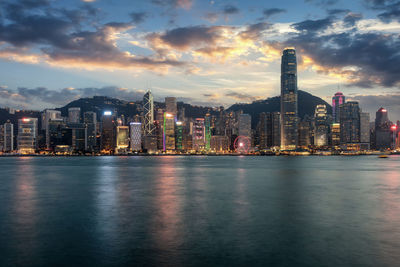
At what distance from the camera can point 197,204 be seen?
48438 mm

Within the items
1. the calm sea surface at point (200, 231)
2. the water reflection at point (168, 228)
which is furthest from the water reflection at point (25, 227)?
the water reflection at point (168, 228)

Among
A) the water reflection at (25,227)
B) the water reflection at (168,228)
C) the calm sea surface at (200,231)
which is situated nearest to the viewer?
the calm sea surface at (200,231)

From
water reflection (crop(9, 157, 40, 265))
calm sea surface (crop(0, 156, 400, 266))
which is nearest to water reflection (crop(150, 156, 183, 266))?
calm sea surface (crop(0, 156, 400, 266))

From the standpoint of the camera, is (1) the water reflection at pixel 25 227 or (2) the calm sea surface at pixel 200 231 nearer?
(2) the calm sea surface at pixel 200 231

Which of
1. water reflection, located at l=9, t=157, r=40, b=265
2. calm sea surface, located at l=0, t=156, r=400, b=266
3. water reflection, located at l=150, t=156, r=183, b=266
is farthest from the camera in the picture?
water reflection, located at l=9, t=157, r=40, b=265

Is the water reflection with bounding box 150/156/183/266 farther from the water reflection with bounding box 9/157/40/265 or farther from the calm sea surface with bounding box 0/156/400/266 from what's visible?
the water reflection with bounding box 9/157/40/265

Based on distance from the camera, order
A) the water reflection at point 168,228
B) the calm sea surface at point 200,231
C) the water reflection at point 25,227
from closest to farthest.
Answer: the calm sea surface at point 200,231 → the water reflection at point 168,228 → the water reflection at point 25,227

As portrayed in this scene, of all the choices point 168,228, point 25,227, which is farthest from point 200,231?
point 25,227

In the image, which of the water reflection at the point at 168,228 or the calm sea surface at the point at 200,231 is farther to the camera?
the water reflection at the point at 168,228

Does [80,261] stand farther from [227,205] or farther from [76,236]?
[227,205]

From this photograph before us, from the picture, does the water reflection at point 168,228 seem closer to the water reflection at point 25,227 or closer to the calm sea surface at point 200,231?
the calm sea surface at point 200,231

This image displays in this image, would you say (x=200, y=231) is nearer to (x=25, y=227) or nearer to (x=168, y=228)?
(x=168, y=228)

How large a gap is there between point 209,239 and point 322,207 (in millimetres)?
22068

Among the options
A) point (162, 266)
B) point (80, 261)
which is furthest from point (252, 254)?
point (80, 261)
